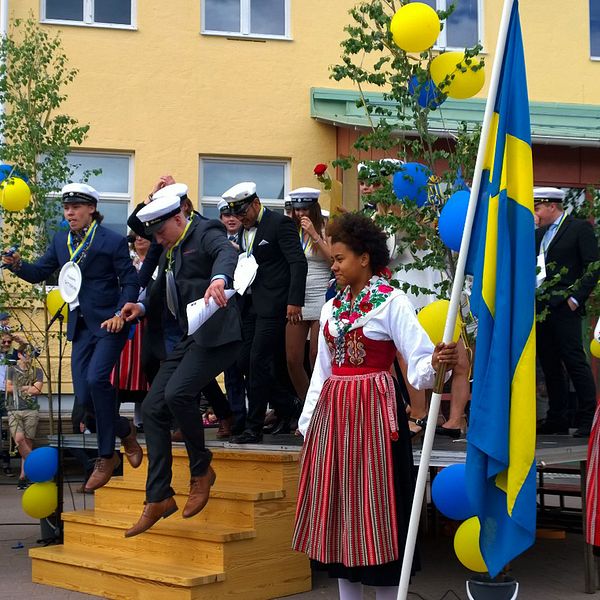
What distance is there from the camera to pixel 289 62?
599 inches

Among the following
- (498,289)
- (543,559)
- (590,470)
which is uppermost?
(498,289)

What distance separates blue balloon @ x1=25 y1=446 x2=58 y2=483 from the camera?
8.25m

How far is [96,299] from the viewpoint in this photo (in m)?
7.34

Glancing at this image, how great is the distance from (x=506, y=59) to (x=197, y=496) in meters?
3.23

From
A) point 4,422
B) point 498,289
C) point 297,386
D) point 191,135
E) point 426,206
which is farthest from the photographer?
point 191,135

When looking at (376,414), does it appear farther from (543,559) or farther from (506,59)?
(543,559)

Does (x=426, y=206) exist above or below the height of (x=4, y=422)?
above

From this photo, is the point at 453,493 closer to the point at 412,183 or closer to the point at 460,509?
the point at 460,509

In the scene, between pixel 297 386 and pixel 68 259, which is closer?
pixel 68 259

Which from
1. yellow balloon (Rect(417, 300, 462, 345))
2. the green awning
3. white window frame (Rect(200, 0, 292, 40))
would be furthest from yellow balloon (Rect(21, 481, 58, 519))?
white window frame (Rect(200, 0, 292, 40))

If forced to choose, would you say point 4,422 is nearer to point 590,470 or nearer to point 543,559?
point 543,559

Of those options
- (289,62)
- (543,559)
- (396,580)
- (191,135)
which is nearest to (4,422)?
(191,135)

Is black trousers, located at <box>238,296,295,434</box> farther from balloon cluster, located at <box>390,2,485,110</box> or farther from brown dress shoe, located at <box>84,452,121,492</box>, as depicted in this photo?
balloon cluster, located at <box>390,2,485,110</box>

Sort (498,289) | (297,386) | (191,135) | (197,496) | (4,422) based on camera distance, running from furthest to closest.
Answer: (191,135) → (4,422) → (297,386) → (197,496) → (498,289)
